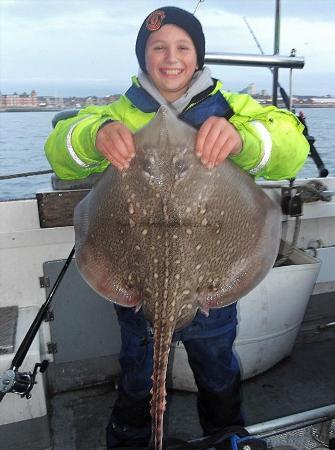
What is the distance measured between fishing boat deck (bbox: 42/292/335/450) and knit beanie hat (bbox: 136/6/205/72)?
8.59 feet

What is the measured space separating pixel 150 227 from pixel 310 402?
100 inches

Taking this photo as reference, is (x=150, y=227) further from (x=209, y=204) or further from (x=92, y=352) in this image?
(x=92, y=352)

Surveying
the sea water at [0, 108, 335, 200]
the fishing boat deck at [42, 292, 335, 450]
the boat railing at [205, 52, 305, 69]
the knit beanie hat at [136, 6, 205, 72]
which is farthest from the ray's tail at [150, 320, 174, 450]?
the sea water at [0, 108, 335, 200]

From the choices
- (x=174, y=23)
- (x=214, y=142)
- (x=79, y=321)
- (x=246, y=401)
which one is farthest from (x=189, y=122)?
(x=246, y=401)

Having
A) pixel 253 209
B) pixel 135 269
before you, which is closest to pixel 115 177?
pixel 135 269

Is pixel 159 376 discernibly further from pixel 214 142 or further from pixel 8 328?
pixel 8 328

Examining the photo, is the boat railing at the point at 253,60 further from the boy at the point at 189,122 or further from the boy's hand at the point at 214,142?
the boy's hand at the point at 214,142

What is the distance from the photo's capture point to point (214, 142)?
160 cm

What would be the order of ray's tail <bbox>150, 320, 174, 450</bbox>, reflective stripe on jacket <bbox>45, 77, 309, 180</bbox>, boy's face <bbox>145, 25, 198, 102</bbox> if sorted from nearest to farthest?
ray's tail <bbox>150, 320, 174, 450</bbox> → reflective stripe on jacket <bbox>45, 77, 309, 180</bbox> → boy's face <bbox>145, 25, 198, 102</bbox>

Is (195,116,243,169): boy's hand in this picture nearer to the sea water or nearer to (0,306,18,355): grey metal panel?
(0,306,18,355): grey metal panel

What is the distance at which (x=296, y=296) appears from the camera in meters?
3.54

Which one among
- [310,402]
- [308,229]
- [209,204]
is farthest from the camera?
[308,229]

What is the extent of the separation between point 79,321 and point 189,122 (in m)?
2.05

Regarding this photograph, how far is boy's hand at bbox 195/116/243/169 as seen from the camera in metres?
1.60
